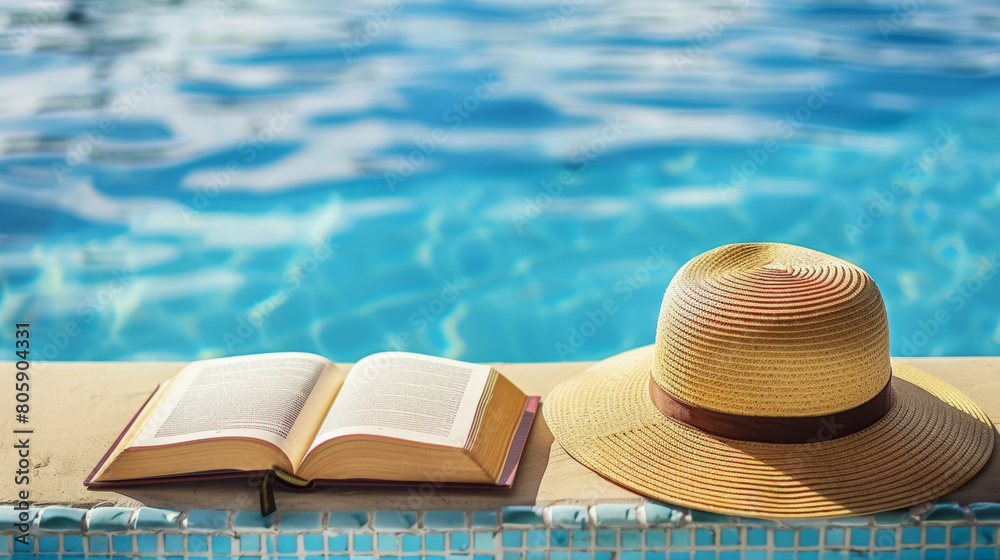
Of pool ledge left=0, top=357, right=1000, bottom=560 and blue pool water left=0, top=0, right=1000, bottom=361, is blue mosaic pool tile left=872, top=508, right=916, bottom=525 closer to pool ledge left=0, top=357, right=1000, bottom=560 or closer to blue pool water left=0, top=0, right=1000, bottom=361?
pool ledge left=0, top=357, right=1000, bottom=560

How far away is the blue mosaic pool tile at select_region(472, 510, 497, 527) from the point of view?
1.71m

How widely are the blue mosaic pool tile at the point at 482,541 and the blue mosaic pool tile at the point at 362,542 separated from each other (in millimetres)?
195

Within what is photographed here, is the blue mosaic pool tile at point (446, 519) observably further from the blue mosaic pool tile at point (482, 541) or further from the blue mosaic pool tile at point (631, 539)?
the blue mosaic pool tile at point (631, 539)

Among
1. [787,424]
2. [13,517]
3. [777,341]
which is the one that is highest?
[777,341]

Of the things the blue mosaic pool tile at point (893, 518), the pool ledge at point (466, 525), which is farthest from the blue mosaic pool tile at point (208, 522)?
the blue mosaic pool tile at point (893, 518)

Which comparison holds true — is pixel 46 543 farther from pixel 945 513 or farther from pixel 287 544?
pixel 945 513

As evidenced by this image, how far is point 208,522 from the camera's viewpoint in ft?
5.59

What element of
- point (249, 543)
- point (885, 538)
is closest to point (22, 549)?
point (249, 543)

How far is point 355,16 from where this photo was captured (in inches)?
309

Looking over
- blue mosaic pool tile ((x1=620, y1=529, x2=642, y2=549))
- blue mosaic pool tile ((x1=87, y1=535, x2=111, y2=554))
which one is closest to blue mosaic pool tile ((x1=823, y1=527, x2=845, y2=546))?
blue mosaic pool tile ((x1=620, y1=529, x2=642, y2=549))

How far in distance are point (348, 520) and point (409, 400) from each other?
0.26m

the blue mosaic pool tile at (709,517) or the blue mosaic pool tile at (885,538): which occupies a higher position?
the blue mosaic pool tile at (709,517)

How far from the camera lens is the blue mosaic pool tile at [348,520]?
67.2 inches

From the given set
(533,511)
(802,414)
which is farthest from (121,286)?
(802,414)
